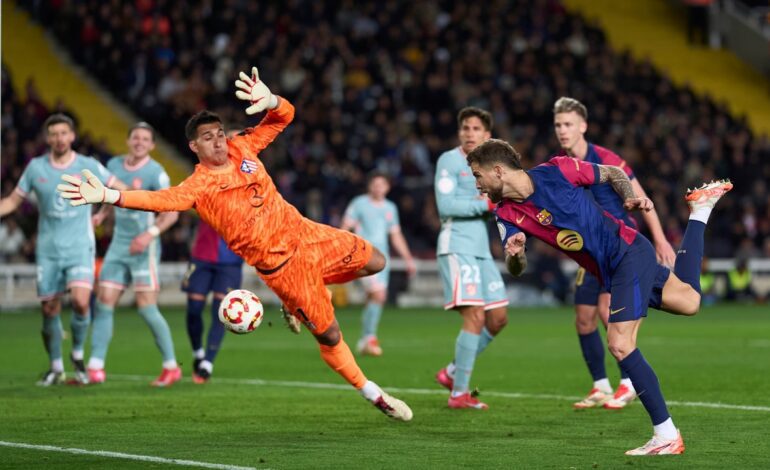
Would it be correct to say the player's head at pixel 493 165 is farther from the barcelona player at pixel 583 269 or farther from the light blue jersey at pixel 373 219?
the light blue jersey at pixel 373 219

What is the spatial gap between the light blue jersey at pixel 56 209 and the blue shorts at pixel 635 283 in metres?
6.22

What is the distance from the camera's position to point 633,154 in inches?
1294

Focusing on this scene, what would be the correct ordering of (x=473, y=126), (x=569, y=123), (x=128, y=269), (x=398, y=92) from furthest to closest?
(x=398, y=92)
(x=128, y=269)
(x=473, y=126)
(x=569, y=123)

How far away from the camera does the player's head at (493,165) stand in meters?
8.75

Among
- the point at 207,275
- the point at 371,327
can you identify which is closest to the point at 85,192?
the point at 207,275

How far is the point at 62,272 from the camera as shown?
13.5 metres

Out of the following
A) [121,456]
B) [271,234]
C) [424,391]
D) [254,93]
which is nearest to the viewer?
[121,456]

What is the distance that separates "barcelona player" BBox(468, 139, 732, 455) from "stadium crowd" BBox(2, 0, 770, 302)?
1969cm

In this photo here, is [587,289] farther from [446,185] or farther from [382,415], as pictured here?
[382,415]

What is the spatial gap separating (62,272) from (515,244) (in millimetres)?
6349

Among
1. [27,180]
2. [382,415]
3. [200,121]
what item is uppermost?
[200,121]

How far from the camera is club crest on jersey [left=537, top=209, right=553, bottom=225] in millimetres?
8812

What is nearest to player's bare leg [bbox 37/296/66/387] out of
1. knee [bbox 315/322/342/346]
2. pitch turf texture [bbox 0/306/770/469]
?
pitch turf texture [bbox 0/306/770/469]

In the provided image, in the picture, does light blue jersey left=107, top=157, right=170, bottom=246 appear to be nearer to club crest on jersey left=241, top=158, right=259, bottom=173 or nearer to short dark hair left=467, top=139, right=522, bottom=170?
Result: club crest on jersey left=241, top=158, right=259, bottom=173
